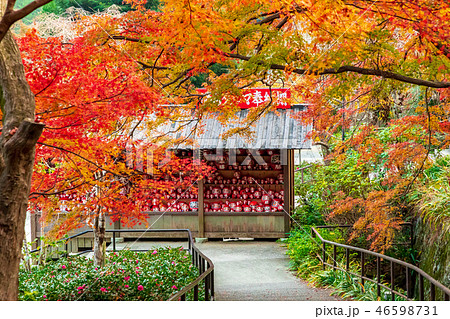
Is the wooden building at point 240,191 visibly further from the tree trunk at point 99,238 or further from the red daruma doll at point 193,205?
the tree trunk at point 99,238

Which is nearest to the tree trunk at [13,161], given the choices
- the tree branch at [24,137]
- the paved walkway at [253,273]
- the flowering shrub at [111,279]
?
the tree branch at [24,137]

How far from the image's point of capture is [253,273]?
9.02m

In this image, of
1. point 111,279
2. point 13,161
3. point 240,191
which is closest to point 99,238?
point 111,279

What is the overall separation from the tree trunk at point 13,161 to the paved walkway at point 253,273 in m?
4.12

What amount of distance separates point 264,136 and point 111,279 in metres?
5.75

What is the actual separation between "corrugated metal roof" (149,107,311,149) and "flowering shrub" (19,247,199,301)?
3338 mm

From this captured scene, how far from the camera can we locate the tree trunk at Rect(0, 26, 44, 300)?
364 centimetres

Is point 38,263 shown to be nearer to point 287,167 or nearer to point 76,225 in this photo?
point 76,225

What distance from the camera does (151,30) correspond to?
6.29m

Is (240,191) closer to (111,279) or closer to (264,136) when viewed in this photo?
(264,136)

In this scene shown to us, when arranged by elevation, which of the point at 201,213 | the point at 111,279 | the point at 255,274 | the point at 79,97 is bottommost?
the point at 255,274

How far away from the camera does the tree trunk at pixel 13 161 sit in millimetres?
3637

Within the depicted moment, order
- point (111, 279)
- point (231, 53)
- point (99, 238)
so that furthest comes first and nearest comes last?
point (99, 238) → point (111, 279) → point (231, 53)

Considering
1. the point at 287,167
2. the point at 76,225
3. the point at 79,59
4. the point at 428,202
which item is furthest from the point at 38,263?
the point at 428,202
